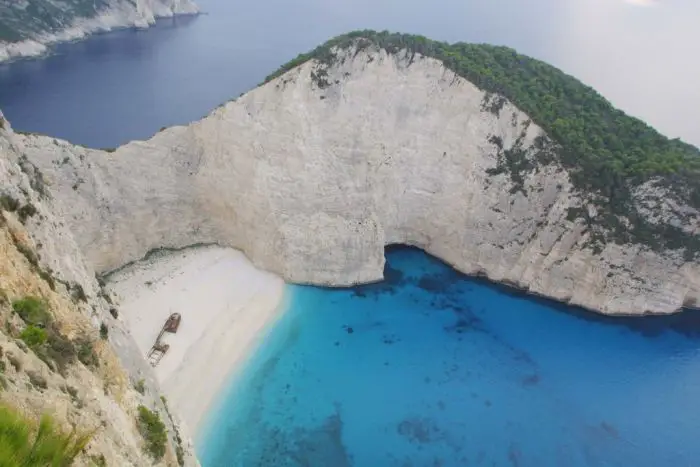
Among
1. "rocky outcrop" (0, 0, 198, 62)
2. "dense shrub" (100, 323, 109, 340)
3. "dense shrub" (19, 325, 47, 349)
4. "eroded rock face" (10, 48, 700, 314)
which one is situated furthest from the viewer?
"rocky outcrop" (0, 0, 198, 62)

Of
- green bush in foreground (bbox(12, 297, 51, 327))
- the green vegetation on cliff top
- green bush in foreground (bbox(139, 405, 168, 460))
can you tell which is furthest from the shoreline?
green bush in foreground (bbox(12, 297, 51, 327))

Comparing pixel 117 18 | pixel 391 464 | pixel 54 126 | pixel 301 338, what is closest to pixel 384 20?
pixel 117 18

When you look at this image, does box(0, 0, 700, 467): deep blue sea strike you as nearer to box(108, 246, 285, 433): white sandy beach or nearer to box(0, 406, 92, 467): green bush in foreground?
box(108, 246, 285, 433): white sandy beach

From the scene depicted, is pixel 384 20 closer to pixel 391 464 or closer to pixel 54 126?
pixel 54 126

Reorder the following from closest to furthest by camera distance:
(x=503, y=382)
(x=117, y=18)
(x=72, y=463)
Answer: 1. (x=72, y=463)
2. (x=503, y=382)
3. (x=117, y=18)

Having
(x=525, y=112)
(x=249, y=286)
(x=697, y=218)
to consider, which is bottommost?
(x=249, y=286)

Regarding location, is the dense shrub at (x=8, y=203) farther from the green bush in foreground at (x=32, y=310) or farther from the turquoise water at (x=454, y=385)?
the turquoise water at (x=454, y=385)
